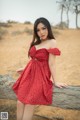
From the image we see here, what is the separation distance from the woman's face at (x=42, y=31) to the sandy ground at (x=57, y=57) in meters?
0.44

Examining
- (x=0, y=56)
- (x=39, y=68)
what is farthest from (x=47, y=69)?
(x=0, y=56)

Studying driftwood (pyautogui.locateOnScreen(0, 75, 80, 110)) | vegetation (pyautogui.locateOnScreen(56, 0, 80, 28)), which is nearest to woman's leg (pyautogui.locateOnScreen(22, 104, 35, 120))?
driftwood (pyautogui.locateOnScreen(0, 75, 80, 110))

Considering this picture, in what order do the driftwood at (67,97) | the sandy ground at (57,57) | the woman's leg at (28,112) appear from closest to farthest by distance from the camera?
1. the woman's leg at (28,112)
2. the driftwood at (67,97)
3. the sandy ground at (57,57)

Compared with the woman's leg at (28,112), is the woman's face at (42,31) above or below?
above

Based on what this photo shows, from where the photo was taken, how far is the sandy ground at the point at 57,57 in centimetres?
289

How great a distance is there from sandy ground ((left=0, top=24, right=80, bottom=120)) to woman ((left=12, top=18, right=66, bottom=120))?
1.25 ft

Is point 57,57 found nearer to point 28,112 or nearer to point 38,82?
point 38,82

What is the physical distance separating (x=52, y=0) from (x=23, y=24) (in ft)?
1.39

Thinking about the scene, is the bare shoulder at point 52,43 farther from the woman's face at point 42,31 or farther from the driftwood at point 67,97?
the driftwood at point 67,97

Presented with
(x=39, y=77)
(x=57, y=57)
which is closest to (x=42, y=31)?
(x=39, y=77)

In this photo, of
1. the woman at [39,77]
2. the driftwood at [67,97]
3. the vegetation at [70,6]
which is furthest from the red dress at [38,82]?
the vegetation at [70,6]

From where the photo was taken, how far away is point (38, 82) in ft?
8.00

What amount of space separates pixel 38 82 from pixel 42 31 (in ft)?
1.56

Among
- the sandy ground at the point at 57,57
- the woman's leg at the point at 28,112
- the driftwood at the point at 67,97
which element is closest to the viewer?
the woman's leg at the point at 28,112
